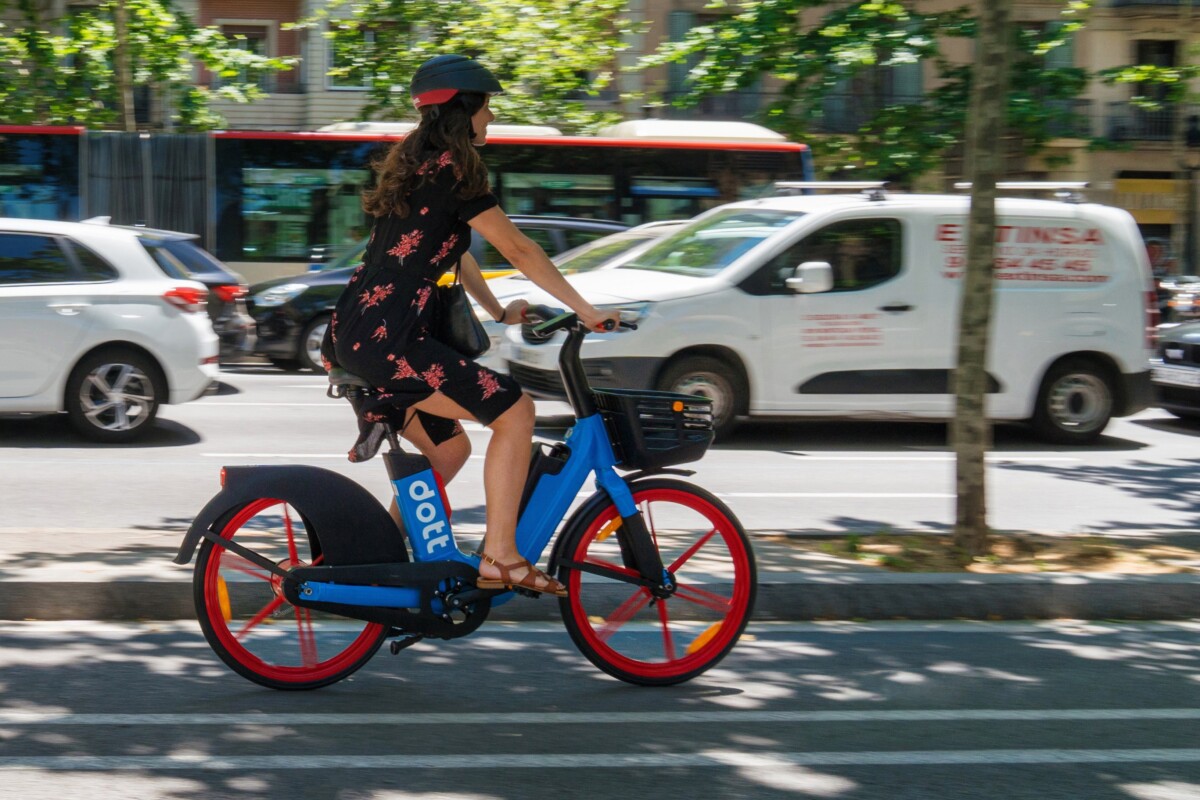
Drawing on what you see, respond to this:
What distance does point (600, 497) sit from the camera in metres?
4.91

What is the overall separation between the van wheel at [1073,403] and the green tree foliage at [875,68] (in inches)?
249

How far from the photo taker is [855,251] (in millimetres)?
11367

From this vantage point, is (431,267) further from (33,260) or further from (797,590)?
(33,260)

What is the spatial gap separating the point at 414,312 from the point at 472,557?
0.79 m

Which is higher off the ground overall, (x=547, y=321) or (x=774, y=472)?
(x=547, y=321)

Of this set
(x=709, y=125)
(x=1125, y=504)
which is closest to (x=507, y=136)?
(x=709, y=125)

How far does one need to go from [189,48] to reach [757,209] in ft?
47.8

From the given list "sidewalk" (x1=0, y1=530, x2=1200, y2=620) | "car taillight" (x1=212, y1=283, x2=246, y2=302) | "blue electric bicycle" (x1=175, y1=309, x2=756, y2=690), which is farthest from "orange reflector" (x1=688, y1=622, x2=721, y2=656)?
"car taillight" (x1=212, y1=283, x2=246, y2=302)

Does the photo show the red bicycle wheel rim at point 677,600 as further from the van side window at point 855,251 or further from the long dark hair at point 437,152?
the van side window at point 855,251

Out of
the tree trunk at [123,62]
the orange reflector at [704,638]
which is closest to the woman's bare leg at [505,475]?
the orange reflector at [704,638]

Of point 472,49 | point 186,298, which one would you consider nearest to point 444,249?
point 186,298

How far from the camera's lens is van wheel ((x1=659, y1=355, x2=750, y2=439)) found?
11008 mm

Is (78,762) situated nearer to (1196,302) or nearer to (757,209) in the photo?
(757,209)

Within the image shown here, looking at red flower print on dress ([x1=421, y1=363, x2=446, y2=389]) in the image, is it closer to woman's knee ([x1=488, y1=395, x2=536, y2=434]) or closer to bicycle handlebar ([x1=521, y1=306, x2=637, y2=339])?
woman's knee ([x1=488, y1=395, x2=536, y2=434])
